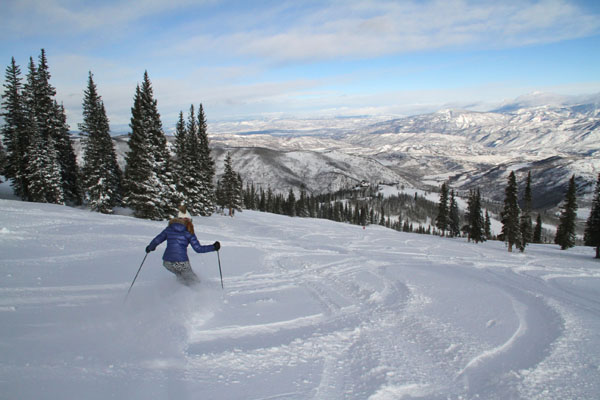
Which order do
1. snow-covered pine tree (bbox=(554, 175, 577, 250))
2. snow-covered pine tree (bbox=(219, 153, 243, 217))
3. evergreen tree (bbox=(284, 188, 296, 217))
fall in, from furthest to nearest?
evergreen tree (bbox=(284, 188, 296, 217)) → snow-covered pine tree (bbox=(554, 175, 577, 250)) → snow-covered pine tree (bbox=(219, 153, 243, 217))

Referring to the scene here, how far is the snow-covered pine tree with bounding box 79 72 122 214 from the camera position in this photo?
31.8m

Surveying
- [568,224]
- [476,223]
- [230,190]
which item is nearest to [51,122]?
[230,190]

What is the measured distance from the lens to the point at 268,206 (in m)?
94.4

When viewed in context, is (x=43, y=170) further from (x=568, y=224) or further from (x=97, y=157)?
(x=568, y=224)

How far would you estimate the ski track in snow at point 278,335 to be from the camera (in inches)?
171

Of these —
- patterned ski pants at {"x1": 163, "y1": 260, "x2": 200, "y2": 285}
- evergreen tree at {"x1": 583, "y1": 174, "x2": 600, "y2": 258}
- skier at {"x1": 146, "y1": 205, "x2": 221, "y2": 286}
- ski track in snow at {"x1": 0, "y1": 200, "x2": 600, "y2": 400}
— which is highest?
evergreen tree at {"x1": 583, "y1": 174, "x2": 600, "y2": 258}

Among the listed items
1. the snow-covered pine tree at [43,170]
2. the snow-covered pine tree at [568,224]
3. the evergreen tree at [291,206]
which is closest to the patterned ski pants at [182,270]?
the snow-covered pine tree at [43,170]

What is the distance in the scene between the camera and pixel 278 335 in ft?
19.7

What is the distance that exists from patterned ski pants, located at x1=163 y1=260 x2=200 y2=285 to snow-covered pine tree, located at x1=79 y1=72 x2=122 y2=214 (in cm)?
2960

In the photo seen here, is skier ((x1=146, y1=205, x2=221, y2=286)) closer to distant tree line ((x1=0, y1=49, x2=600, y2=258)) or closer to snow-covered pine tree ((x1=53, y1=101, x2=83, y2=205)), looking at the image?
distant tree line ((x1=0, y1=49, x2=600, y2=258))

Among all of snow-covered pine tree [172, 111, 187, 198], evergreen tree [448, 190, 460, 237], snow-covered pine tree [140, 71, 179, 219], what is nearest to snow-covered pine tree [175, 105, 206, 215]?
snow-covered pine tree [172, 111, 187, 198]

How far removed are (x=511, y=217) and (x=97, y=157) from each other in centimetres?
5095

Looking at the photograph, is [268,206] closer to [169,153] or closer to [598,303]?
[169,153]

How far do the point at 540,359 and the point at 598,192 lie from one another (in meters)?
48.7
